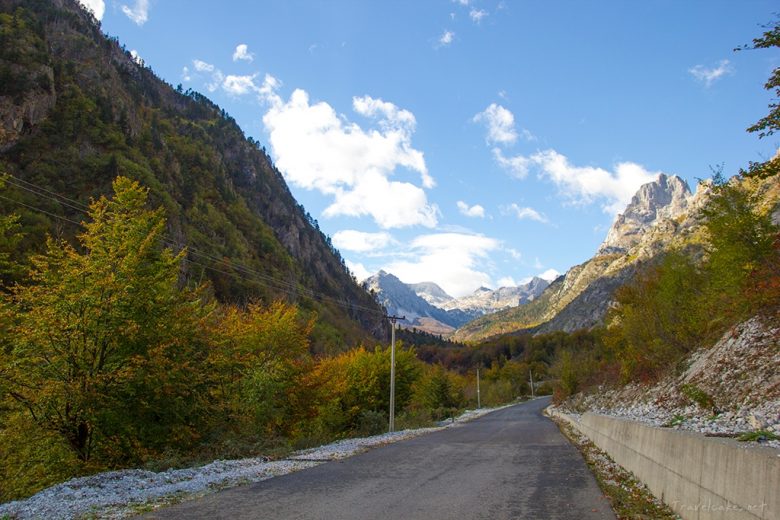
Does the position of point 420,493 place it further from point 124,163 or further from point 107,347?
point 124,163

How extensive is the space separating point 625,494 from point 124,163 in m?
99.6

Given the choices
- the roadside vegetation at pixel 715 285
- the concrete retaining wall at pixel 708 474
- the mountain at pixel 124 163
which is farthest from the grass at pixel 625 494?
the mountain at pixel 124 163

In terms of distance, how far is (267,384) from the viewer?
80.1 ft

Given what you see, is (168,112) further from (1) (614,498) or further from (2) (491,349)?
(1) (614,498)

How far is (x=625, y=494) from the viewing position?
9.00 meters

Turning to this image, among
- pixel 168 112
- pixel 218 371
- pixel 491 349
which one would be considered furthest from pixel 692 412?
pixel 168 112

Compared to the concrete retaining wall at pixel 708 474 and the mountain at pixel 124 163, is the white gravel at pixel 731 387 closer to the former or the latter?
the concrete retaining wall at pixel 708 474

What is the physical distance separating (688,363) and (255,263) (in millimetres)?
124755

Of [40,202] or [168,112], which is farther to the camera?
[168,112]

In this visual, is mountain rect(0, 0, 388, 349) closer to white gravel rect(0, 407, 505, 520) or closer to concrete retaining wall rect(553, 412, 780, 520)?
white gravel rect(0, 407, 505, 520)

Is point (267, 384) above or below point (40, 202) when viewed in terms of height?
below

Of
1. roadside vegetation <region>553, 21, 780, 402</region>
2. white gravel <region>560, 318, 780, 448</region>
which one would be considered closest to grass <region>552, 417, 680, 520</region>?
white gravel <region>560, 318, 780, 448</region>

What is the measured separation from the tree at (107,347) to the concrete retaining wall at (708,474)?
12324mm

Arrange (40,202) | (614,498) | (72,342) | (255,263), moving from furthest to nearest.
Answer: (255,263) → (40,202) → (72,342) → (614,498)
